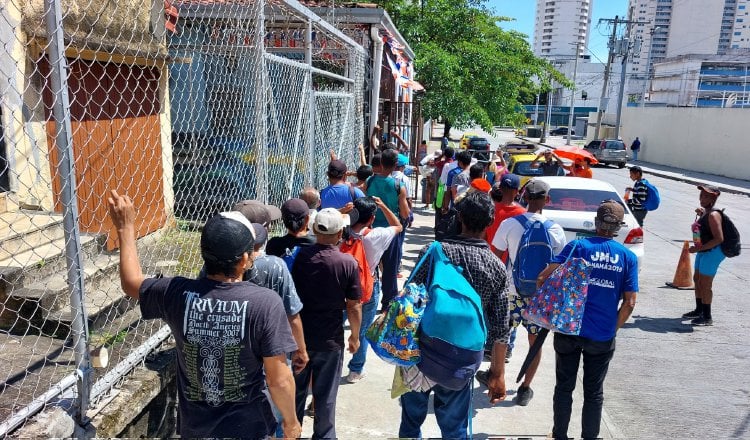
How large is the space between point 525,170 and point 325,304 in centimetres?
975

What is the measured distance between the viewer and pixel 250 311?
2.17m

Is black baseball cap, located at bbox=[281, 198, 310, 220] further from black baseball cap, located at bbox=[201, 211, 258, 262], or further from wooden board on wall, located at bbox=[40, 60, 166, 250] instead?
wooden board on wall, located at bbox=[40, 60, 166, 250]

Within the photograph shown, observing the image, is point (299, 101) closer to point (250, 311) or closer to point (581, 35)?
point (250, 311)

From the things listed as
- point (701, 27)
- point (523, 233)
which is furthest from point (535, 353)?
point (701, 27)

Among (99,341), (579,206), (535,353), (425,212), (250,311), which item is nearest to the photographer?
(250,311)

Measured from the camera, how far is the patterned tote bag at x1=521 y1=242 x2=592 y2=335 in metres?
3.47

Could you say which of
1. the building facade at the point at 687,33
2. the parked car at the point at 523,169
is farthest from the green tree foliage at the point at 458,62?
the building facade at the point at 687,33

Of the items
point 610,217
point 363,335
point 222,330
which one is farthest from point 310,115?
point 222,330

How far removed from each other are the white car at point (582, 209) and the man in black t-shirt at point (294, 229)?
14.1 ft

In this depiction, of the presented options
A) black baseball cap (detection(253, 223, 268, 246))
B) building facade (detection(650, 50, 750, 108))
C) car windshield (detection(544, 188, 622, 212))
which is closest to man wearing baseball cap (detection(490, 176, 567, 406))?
black baseball cap (detection(253, 223, 268, 246))

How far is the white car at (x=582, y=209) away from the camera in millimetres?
6832

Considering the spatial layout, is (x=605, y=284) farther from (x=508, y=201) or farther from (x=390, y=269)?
(x=390, y=269)

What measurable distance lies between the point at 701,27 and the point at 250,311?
5422 inches

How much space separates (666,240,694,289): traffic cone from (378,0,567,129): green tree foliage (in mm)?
10601
